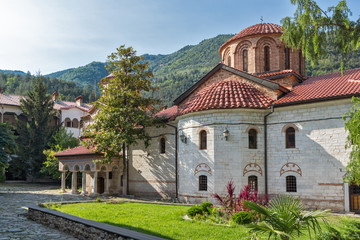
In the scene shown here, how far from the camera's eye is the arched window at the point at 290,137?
14.3 meters

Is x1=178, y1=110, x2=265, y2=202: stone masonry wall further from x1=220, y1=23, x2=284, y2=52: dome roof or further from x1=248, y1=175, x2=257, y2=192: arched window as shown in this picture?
x1=220, y1=23, x2=284, y2=52: dome roof

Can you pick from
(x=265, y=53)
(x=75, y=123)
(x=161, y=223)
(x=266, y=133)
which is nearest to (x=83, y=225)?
(x=161, y=223)

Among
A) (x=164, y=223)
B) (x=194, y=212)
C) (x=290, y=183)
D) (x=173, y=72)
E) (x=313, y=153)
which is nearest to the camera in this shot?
(x=164, y=223)

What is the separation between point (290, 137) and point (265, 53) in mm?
6680

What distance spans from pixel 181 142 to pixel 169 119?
7.65 feet

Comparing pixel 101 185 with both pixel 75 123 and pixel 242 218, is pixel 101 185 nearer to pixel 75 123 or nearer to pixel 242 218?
pixel 242 218

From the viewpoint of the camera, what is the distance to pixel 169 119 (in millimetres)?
18453

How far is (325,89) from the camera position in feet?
46.5

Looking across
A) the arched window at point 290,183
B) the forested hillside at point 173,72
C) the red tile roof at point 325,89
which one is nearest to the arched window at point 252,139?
the red tile roof at point 325,89

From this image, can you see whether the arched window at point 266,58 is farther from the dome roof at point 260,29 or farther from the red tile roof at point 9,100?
the red tile roof at point 9,100

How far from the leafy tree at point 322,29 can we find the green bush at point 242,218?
196 inches

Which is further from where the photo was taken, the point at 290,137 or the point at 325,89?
the point at 290,137

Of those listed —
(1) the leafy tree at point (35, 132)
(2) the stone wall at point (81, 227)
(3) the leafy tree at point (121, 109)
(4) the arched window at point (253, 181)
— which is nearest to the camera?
(2) the stone wall at point (81, 227)

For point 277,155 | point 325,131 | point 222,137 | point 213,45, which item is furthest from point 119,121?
point 213,45
